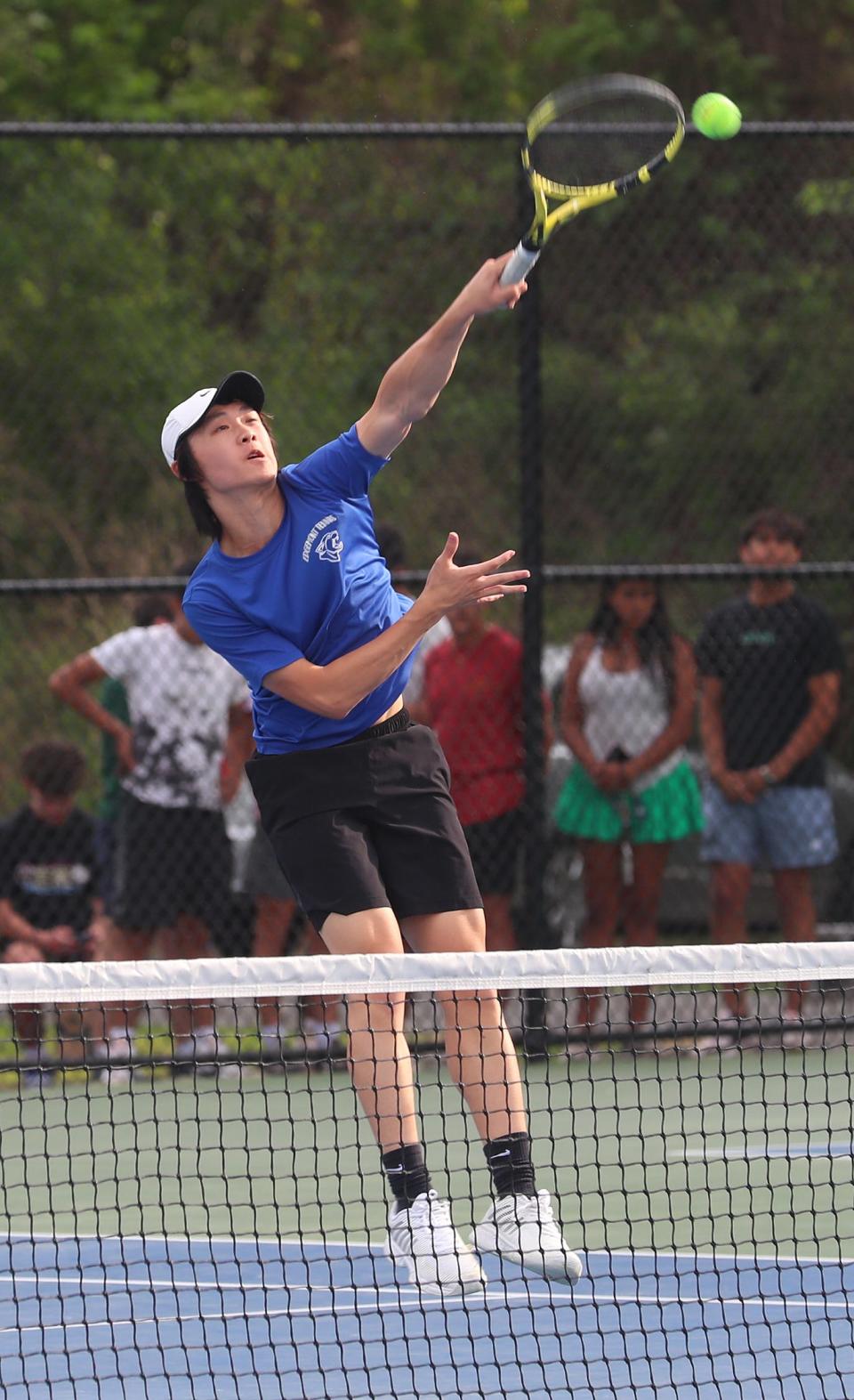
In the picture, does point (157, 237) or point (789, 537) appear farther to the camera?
point (157, 237)

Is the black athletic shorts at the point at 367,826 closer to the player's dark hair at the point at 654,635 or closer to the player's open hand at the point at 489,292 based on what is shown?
the player's open hand at the point at 489,292

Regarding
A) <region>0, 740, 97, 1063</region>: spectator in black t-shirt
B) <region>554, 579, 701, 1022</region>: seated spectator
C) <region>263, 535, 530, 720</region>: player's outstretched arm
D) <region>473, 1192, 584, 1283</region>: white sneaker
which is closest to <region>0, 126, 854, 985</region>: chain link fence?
<region>554, 579, 701, 1022</region>: seated spectator

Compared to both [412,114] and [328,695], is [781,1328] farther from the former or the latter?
[412,114]

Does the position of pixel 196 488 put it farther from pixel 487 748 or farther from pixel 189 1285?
pixel 487 748

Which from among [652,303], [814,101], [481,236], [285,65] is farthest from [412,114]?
[481,236]

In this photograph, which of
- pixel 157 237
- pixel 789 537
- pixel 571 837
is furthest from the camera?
pixel 157 237

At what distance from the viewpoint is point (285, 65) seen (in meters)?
17.5

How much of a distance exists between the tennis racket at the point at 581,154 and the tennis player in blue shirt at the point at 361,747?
7.9 inches

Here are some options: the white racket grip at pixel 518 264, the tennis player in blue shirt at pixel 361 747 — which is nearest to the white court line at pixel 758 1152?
the tennis player in blue shirt at pixel 361 747

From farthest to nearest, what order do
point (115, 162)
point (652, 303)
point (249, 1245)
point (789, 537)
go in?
point (652, 303) < point (115, 162) < point (789, 537) < point (249, 1245)

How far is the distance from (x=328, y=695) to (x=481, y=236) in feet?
17.0

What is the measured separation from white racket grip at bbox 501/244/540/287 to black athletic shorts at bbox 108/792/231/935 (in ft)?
11.9

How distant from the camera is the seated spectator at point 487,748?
7066mm

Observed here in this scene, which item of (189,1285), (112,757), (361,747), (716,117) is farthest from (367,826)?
(112,757)
